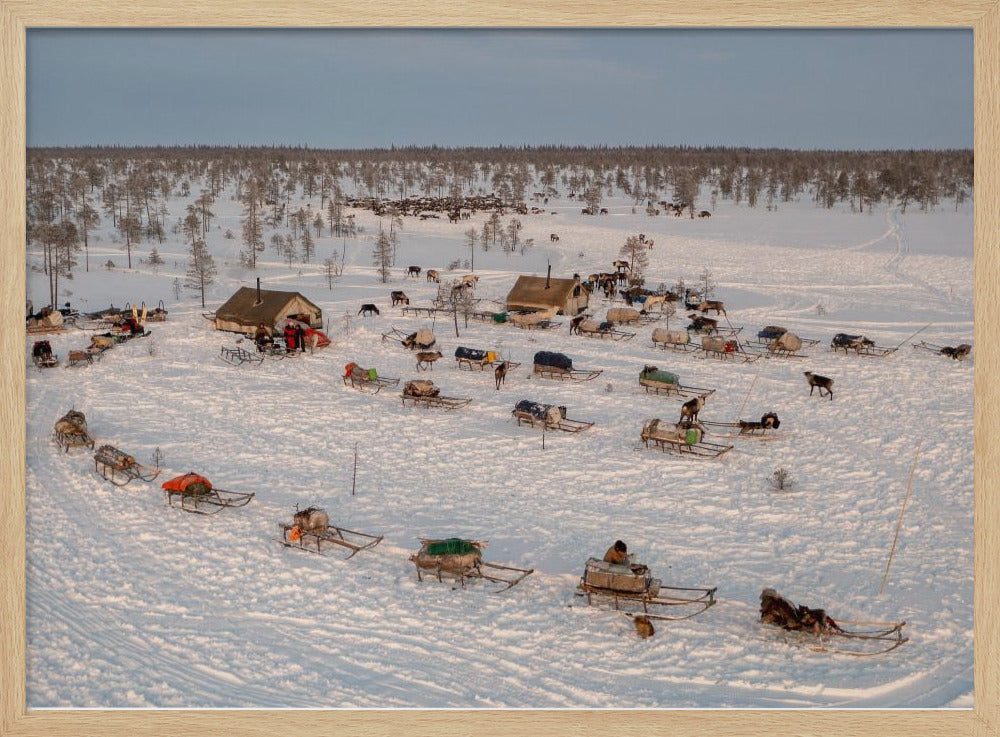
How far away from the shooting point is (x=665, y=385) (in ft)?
89.5

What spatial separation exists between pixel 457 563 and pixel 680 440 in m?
9.29

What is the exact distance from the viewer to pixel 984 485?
949 centimetres

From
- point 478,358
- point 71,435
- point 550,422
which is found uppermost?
point 478,358

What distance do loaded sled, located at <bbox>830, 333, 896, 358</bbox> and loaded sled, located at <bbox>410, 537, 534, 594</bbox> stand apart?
72.3 feet

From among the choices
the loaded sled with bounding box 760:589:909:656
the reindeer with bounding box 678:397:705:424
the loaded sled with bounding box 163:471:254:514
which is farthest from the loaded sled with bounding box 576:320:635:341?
the loaded sled with bounding box 760:589:909:656

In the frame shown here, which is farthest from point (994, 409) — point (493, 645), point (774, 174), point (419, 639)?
point (774, 174)

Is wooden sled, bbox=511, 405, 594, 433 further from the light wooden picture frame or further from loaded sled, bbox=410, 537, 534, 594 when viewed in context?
the light wooden picture frame

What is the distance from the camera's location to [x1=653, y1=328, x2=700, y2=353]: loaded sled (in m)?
33.6

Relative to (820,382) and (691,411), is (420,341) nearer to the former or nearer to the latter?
(691,411)

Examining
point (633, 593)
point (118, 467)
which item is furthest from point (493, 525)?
point (118, 467)

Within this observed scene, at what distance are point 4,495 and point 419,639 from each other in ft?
20.4

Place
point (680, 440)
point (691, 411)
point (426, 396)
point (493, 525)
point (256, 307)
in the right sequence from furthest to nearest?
point (256, 307), point (426, 396), point (691, 411), point (680, 440), point (493, 525)

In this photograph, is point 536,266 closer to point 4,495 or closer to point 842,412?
point 842,412

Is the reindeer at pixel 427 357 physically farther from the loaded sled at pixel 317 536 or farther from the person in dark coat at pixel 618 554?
the person in dark coat at pixel 618 554
